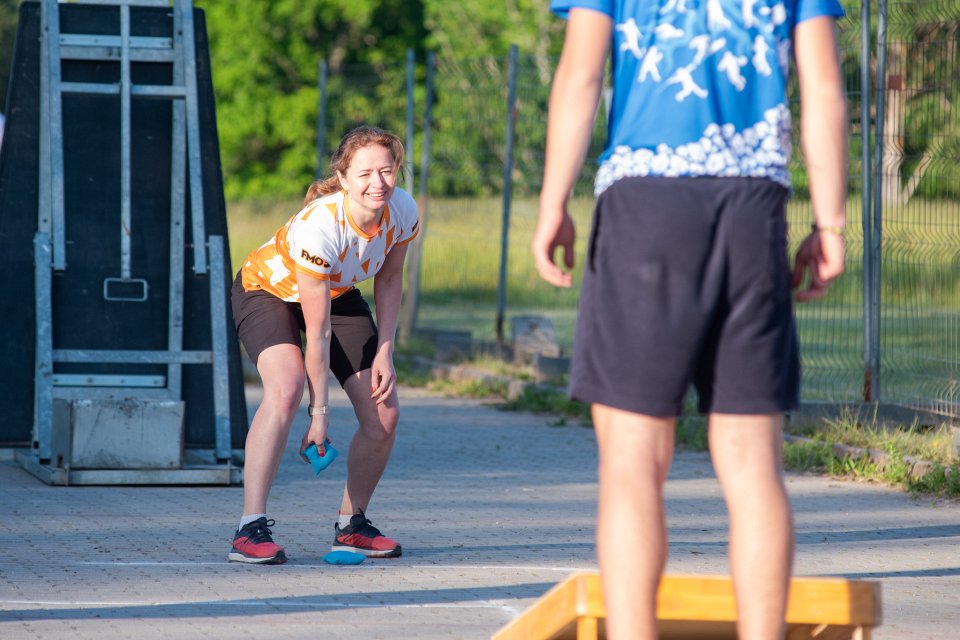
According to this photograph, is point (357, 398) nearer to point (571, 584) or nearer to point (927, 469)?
point (571, 584)

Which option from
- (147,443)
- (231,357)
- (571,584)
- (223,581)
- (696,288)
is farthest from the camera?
(231,357)

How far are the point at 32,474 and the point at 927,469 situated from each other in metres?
4.79

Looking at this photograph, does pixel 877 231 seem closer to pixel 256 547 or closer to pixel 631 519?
pixel 256 547

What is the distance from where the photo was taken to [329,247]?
5.84m

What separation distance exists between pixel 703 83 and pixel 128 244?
5448mm

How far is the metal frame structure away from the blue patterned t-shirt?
16.0ft

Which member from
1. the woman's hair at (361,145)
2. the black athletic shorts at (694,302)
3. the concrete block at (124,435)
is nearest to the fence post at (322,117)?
the concrete block at (124,435)

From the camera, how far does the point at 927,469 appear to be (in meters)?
8.20

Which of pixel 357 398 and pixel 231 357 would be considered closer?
pixel 357 398

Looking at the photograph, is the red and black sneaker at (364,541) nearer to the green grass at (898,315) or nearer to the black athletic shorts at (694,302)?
the black athletic shorts at (694,302)

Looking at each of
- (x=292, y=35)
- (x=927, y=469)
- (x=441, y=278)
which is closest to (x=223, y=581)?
(x=927, y=469)

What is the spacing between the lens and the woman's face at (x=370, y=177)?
5852 mm

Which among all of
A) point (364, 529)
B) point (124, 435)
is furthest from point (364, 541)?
point (124, 435)

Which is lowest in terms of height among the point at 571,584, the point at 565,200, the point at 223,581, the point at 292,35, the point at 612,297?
the point at 223,581
